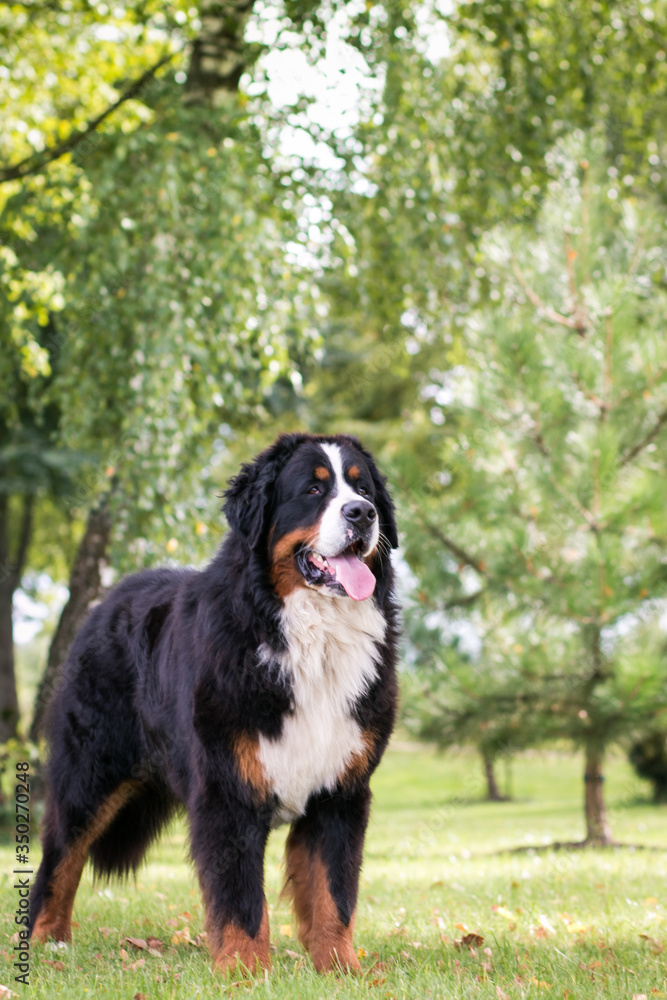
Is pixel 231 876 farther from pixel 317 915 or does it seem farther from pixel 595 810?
pixel 595 810

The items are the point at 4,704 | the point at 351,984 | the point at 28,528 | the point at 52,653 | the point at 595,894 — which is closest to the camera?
the point at 351,984

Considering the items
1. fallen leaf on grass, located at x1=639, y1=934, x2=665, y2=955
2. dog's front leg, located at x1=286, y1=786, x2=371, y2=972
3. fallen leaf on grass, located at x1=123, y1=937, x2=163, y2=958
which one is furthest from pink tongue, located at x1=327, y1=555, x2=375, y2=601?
fallen leaf on grass, located at x1=639, y1=934, x2=665, y2=955

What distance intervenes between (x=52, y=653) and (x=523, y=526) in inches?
156

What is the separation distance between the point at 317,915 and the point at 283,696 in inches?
31.5

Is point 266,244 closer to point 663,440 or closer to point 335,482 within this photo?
point 663,440

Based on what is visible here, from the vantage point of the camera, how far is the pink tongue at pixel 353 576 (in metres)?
3.26

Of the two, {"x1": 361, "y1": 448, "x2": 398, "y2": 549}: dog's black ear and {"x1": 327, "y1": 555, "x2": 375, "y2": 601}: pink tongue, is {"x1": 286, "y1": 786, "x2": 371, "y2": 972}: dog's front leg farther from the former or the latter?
{"x1": 361, "y1": 448, "x2": 398, "y2": 549}: dog's black ear

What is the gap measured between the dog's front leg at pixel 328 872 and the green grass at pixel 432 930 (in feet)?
0.35

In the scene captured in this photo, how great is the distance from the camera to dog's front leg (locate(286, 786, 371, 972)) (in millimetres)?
3232

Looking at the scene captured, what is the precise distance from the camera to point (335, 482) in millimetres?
3408

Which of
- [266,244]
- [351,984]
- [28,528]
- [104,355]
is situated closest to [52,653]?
[104,355]

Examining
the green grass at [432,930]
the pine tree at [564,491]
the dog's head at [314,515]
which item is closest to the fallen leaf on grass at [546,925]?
the green grass at [432,930]

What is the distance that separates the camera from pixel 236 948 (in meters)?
3.05

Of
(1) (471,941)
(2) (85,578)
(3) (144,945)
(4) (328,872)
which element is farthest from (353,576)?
(2) (85,578)
